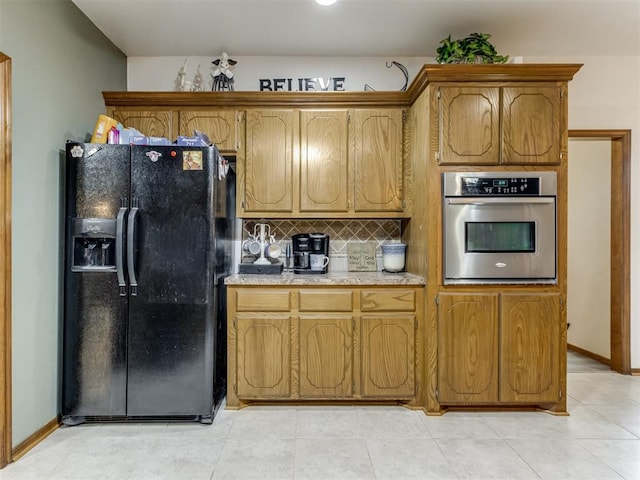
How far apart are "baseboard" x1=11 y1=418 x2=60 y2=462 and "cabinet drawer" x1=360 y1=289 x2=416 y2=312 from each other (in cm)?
206

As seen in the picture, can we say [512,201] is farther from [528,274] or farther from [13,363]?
[13,363]

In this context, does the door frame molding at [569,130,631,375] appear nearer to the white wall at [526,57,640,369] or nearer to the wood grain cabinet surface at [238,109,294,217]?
the white wall at [526,57,640,369]

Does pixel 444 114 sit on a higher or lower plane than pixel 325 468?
higher

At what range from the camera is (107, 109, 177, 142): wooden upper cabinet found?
3047 mm

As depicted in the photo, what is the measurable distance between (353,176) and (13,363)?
2433 millimetres

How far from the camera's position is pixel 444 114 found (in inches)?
101

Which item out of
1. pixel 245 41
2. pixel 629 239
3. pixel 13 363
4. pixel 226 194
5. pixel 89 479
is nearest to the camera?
pixel 89 479

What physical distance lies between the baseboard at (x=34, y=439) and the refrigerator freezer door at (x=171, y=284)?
45 centimetres

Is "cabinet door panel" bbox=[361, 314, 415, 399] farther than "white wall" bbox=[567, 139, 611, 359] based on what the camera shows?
No

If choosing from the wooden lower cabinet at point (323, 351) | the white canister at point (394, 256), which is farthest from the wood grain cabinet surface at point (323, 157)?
the wooden lower cabinet at point (323, 351)

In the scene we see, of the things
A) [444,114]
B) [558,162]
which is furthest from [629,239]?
[444,114]

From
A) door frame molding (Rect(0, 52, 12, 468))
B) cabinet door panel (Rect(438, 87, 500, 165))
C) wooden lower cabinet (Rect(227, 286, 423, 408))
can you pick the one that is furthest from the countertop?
door frame molding (Rect(0, 52, 12, 468))

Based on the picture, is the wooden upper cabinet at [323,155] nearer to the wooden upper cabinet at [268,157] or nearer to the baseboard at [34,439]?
the wooden upper cabinet at [268,157]

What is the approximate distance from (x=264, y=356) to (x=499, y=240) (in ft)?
5.84
